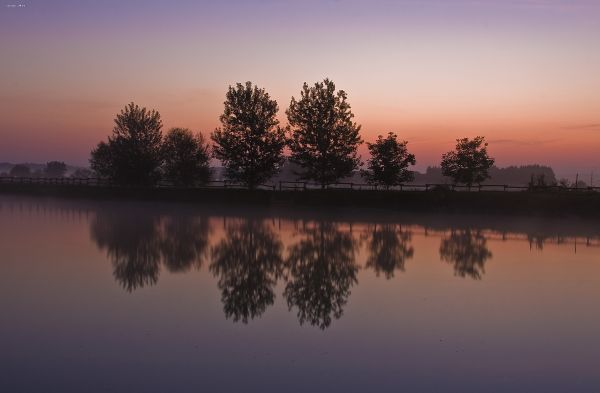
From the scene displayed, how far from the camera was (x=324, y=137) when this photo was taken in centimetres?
5862

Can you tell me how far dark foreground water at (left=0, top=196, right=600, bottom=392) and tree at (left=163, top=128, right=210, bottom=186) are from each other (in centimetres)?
4240

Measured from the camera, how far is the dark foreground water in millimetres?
9625

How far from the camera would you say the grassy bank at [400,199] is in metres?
44.8

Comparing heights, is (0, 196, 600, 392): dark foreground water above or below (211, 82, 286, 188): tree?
below

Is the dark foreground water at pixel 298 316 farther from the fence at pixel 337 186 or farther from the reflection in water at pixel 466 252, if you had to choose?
the fence at pixel 337 186

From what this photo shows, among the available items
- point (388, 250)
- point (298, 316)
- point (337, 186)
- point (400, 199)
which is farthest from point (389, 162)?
point (298, 316)

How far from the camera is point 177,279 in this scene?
716 inches

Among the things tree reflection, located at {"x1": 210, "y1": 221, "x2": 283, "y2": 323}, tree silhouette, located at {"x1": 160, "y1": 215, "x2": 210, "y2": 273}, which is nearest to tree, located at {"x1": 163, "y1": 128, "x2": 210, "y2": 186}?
→ tree silhouette, located at {"x1": 160, "y1": 215, "x2": 210, "y2": 273}

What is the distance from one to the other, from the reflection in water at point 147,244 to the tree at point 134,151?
30.8 metres

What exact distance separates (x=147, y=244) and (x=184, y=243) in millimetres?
1682

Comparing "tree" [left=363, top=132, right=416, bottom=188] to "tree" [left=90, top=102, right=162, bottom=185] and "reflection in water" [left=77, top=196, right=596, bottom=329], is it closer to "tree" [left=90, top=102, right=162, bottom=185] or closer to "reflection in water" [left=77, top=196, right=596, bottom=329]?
"reflection in water" [left=77, top=196, right=596, bottom=329]

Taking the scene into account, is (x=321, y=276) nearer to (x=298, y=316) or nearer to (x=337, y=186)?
(x=298, y=316)

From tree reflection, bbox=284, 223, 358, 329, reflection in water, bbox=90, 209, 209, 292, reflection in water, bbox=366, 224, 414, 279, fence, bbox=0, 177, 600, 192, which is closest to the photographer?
tree reflection, bbox=284, 223, 358, 329

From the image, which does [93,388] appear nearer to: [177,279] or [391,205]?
[177,279]
